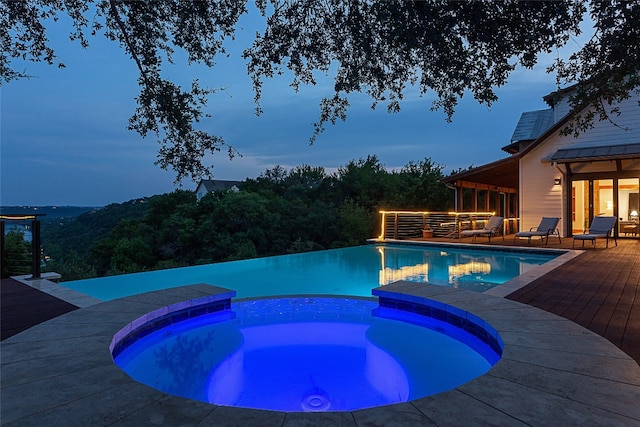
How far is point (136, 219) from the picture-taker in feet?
95.6

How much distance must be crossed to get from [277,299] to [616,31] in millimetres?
5594

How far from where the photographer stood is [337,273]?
1026 cm

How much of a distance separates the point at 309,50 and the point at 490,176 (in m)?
15.3

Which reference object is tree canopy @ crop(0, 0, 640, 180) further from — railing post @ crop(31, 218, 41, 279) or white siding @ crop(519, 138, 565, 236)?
white siding @ crop(519, 138, 565, 236)

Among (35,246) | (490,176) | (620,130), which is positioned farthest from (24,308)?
(620,130)

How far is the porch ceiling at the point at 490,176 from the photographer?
15934 millimetres

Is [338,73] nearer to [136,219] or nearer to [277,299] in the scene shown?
[277,299]

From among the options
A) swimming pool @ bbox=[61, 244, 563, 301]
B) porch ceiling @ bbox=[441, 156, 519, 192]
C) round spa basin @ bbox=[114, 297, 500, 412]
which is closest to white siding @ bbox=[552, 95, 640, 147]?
porch ceiling @ bbox=[441, 156, 519, 192]

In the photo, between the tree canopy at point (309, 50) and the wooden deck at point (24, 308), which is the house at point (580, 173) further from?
the wooden deck at point (24, 308)

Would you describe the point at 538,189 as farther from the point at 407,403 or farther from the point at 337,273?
the point at 407,403

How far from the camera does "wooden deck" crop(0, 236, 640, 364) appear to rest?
14.0 ft

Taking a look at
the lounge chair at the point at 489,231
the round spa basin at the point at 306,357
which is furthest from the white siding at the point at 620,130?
the round spa basin at the point at 306,357

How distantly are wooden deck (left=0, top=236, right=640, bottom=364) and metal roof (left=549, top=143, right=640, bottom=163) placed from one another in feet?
19.3

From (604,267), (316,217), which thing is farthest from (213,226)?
(604,267)
